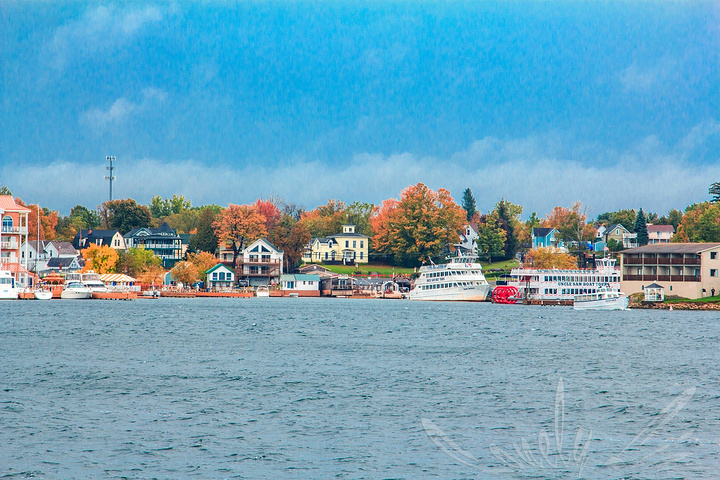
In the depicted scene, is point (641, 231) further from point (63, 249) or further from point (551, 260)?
point (63, 249)

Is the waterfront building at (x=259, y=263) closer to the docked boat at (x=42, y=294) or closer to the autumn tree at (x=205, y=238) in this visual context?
the autumn tree at (x=205, y=238)

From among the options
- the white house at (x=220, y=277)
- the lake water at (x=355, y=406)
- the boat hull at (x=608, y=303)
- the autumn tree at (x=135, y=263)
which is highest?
the autumn tree at (x=135, y=263)

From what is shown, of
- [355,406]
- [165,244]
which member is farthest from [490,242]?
[355,406]

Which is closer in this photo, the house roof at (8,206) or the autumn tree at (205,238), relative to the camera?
the house roof at (8,206)

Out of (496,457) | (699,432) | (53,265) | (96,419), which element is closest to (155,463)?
(96,419)

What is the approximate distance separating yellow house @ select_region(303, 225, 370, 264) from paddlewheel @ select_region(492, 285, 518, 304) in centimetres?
5177

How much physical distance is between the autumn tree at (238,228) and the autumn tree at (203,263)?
267 inches

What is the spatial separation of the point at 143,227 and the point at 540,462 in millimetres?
163272

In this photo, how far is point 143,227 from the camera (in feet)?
580

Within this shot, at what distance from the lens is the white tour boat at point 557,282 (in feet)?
370

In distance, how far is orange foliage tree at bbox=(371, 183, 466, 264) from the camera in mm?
155125

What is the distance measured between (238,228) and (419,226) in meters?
32.9

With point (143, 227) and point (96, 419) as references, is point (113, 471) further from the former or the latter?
point (143, 227)

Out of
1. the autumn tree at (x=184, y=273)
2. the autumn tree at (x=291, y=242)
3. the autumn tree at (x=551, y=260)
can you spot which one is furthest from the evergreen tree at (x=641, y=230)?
the autumn tree at (x=184, y=273)
